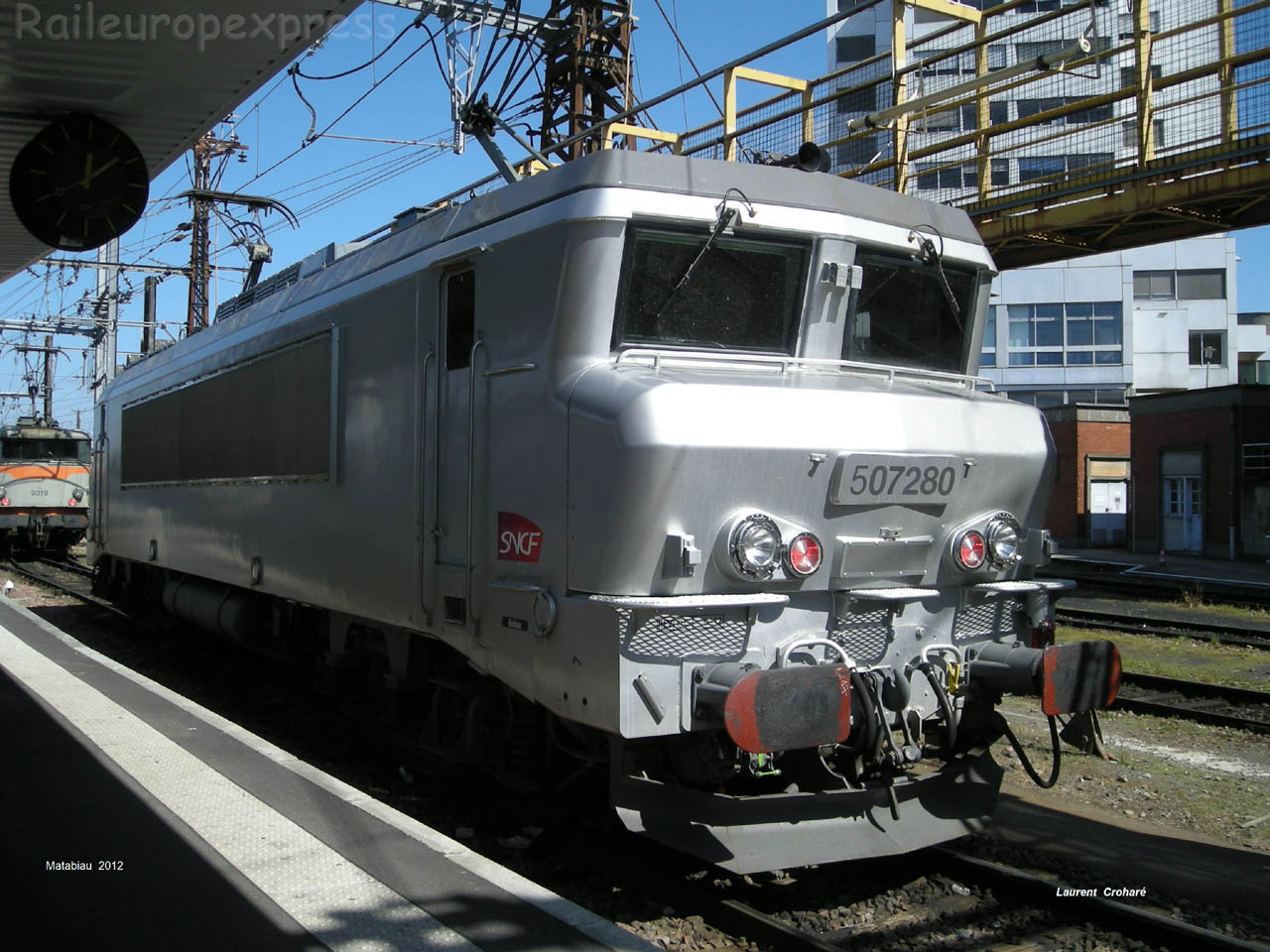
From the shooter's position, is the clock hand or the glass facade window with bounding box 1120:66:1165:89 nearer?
the clock hand

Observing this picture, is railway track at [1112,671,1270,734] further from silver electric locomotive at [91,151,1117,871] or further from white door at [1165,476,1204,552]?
white door at [1165,476,1204,552]

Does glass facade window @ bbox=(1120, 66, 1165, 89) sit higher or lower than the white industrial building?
lower

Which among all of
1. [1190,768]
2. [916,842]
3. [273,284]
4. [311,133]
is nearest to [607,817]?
[916,842]

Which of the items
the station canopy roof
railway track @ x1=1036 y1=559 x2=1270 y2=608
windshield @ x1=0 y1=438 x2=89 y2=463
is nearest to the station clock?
the station canopy roof

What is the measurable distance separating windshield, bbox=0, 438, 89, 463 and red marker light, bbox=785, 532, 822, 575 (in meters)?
26.6

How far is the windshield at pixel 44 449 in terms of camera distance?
26812 mm

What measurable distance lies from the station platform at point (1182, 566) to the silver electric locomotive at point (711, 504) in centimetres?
1551

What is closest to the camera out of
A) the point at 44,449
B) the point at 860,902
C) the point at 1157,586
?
the point at 860,902

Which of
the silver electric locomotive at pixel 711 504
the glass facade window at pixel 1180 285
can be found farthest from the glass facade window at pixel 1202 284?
the silver electric locomotive at pixel 711 504

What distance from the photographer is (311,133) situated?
40.0 ft

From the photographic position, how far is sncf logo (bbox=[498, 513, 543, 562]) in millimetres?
5238

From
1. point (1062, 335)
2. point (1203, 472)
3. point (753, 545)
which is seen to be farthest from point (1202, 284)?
point (753, 545)

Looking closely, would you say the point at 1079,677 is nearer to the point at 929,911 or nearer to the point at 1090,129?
the point at 929,911

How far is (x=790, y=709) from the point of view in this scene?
4594 millimetres
